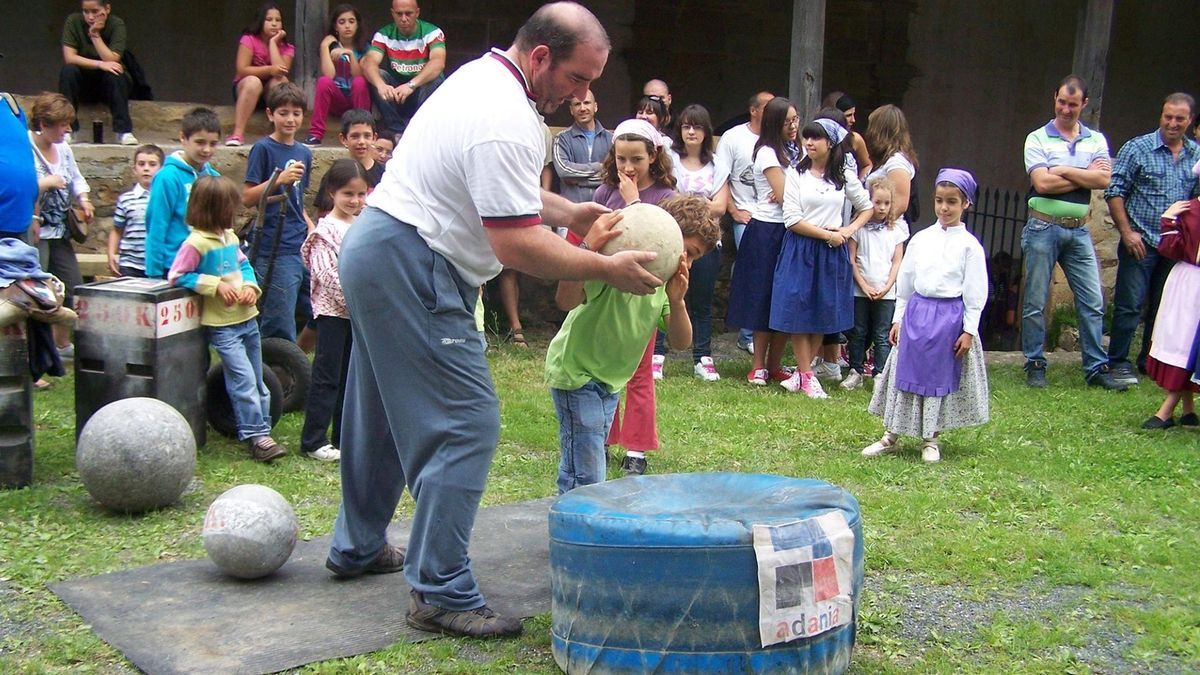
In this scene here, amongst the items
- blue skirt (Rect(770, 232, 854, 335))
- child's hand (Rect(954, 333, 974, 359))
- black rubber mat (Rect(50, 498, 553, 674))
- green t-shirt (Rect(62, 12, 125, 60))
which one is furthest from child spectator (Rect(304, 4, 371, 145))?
black rubber mat (Rect(50, 498, 553, 674))

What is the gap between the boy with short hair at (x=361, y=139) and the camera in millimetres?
7863

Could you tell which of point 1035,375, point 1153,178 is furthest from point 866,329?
point 1153,178

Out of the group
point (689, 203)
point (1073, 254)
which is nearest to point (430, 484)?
point (689, 203)

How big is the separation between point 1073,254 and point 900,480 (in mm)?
4018

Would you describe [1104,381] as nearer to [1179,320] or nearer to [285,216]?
[1179,320]

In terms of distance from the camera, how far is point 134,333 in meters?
6.05

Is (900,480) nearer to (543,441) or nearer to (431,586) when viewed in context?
(543,441)

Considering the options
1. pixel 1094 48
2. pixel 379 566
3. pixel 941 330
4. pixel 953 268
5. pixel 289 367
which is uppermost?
pixel 1094 48

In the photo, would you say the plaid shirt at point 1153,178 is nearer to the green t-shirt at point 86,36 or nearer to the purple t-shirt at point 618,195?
the purple t-shirt at point 618,195

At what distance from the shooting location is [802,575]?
352cm

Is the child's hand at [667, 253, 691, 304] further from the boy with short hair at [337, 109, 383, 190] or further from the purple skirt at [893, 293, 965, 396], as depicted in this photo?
the boy with short hair at [337, 109, 383, 190]

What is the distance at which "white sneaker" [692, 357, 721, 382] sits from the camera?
9.18 meters

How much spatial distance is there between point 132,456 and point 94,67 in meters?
5.95

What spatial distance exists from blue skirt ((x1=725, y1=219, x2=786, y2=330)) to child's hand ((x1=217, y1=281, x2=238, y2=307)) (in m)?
4.13
